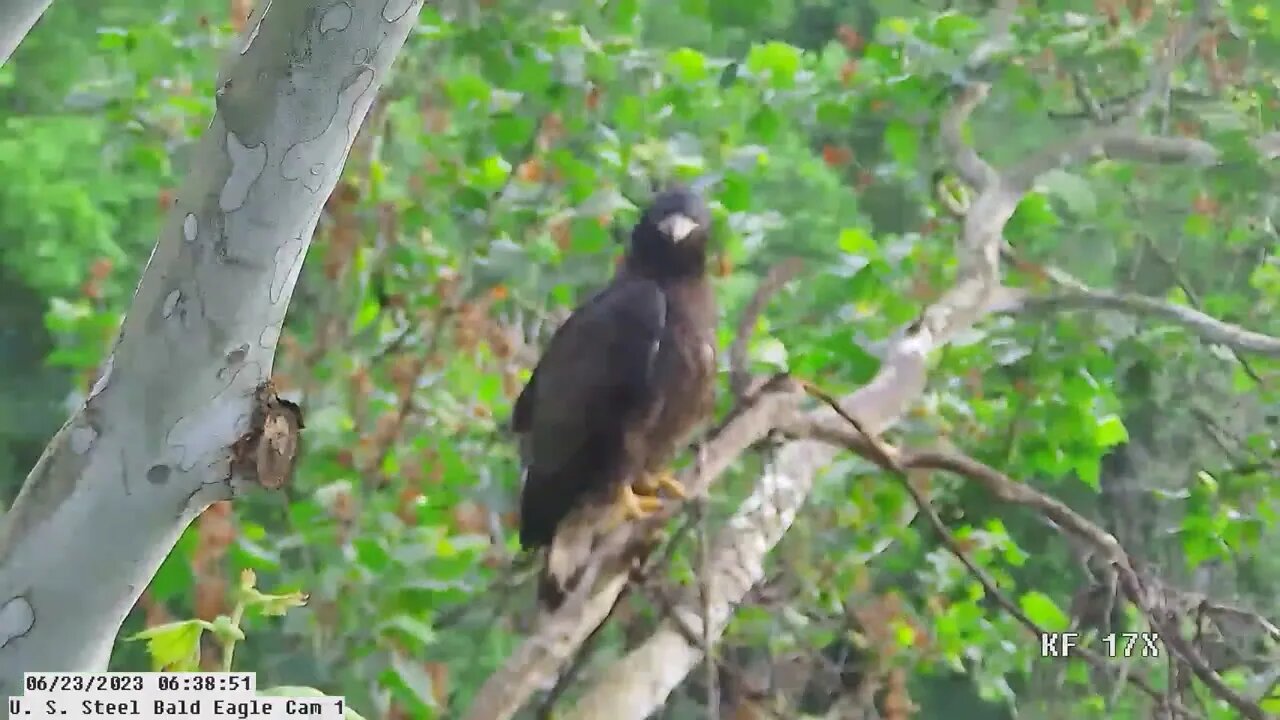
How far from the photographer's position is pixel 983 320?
55.5 inches

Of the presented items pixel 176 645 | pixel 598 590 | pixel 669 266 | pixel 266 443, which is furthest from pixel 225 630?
pixel 669 266

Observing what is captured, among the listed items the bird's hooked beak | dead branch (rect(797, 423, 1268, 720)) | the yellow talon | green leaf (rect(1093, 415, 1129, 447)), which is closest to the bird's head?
the bird's hooked beak

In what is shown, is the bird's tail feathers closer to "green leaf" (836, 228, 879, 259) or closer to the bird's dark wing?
the bird's dark wing

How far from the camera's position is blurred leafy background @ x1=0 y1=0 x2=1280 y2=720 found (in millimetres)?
1098

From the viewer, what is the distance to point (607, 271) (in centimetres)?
129

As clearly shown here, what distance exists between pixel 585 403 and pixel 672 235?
217 millimetres

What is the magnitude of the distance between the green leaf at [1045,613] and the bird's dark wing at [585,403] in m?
0.49

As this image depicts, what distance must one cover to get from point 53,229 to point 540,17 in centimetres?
86

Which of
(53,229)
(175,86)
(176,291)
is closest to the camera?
(176,291)

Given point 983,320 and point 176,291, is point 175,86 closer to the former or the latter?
point 176,291

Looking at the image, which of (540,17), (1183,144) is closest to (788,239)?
(540,17)

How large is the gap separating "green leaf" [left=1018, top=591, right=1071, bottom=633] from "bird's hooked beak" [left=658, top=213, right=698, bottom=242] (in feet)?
1.82

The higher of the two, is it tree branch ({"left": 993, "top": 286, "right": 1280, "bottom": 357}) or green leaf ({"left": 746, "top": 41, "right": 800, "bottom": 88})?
green leaf ({"left": 746, "top": 41, "right": 800, "bottom": 88})

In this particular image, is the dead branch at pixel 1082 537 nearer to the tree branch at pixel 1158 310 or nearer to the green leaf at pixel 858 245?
the green leaf at pixel 858 245
